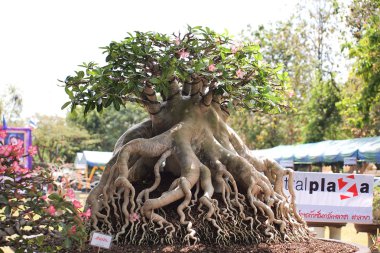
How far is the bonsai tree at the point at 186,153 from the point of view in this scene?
15.7ft

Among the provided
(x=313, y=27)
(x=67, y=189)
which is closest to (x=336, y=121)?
(x=313, y=27)

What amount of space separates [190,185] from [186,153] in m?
0.34

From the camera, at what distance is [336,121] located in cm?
2611

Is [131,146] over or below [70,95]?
below

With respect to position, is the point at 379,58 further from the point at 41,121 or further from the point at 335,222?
the point at 41,121

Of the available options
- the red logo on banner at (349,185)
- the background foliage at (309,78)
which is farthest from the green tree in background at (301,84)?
the red logo on banner at (349,185)

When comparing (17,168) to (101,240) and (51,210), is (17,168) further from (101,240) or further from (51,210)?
(101,240)

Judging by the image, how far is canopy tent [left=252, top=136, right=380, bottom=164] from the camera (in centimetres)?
1636

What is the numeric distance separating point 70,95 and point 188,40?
1.06m

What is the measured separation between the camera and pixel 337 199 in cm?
987

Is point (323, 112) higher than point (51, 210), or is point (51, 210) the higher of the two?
point (323, 112)

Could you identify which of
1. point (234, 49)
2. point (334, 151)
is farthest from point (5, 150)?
point (334, 151)

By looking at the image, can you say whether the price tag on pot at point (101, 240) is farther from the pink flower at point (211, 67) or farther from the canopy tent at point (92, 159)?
the canopy tent at point (92, 159)

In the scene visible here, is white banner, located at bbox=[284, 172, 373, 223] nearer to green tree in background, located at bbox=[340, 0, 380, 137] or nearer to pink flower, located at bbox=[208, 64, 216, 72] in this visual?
pink flower, located at bbox=[208, 64, 216, 72]
